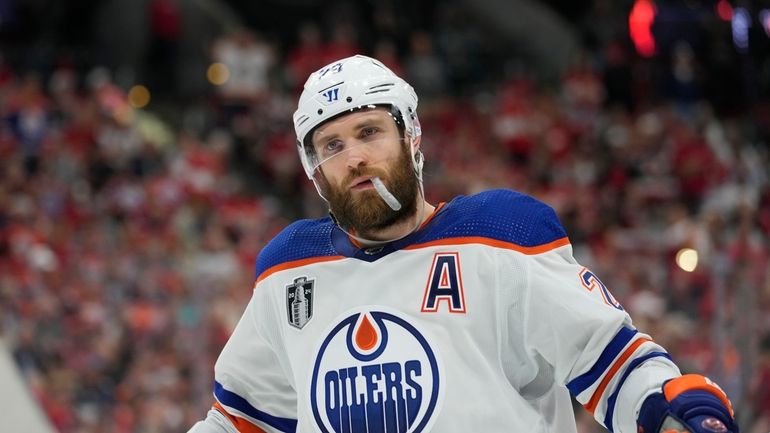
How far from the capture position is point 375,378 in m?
2.61

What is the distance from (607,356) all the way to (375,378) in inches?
17.9

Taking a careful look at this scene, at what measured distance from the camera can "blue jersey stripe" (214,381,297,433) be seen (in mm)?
2975

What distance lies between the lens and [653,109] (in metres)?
11.7

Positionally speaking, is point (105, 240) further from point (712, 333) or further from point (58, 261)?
point (712, 333)

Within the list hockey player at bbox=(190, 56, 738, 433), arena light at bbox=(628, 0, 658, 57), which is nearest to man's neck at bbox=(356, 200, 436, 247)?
hockey player at bbox=(190, 56, 738, 433)

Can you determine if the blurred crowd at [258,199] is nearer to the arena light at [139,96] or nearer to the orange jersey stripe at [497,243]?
the arena light at [139,96]

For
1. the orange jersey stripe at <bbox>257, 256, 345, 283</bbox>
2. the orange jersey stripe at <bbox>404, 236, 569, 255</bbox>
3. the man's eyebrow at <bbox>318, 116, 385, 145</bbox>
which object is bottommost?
the orange jersey stripe at <bbox>257, 256, 345, 283</bbox>

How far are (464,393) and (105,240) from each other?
6.46m

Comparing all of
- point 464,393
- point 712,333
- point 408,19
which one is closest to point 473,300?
point 464,393

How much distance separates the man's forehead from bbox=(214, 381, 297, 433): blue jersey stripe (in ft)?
2.18

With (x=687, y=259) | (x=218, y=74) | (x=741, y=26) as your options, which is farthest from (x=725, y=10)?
(x=218, y=74)

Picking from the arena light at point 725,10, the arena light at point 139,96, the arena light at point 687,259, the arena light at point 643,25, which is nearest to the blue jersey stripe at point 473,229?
the arena light at point 687,259

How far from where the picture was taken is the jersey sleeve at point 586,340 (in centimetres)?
248

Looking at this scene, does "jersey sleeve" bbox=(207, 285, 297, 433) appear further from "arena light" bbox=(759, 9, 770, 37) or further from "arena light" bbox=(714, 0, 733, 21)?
"arena light" bbox=(714, 0, 733, 21)
